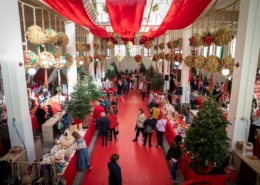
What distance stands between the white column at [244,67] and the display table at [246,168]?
367 millimetres

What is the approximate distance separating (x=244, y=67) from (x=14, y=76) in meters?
5.60

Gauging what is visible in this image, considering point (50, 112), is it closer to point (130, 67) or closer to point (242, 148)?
point (242, 148)

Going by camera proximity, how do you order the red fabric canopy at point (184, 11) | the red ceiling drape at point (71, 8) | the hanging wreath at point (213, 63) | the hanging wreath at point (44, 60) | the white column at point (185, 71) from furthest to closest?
1. the white column at point (185, 71)
2. the hanging wreath at point (44, 60)
3. the hanging wreath at point (213, 63)
4. the red ceiling drape at point (71, 8)
5. the red fabric canopy at point (184, 11)

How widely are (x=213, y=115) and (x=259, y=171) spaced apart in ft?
5.31

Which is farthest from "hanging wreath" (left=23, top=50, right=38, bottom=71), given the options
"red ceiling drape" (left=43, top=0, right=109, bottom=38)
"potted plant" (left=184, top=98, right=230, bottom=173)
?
"potted plant" (left=184, top=98, right=230, bottom=173)

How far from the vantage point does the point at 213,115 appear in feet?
14.0

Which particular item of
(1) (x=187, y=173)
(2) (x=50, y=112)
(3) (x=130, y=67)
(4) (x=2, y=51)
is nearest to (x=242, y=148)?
(1) (x=187, y=173)

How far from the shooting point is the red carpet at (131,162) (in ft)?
17.5

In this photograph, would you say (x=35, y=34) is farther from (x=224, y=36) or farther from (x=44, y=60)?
(x=224, y=36)

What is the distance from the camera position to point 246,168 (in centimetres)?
495

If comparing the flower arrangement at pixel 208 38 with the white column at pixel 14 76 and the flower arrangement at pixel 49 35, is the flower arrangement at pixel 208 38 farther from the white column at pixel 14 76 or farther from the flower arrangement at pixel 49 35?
the white column at pixel 14 76

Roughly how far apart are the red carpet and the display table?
1839 millimetres

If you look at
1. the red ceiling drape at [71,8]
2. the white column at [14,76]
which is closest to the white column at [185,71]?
the red ceiling drape at [71,8]

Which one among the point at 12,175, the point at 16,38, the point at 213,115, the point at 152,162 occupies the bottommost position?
the point at 152,162
